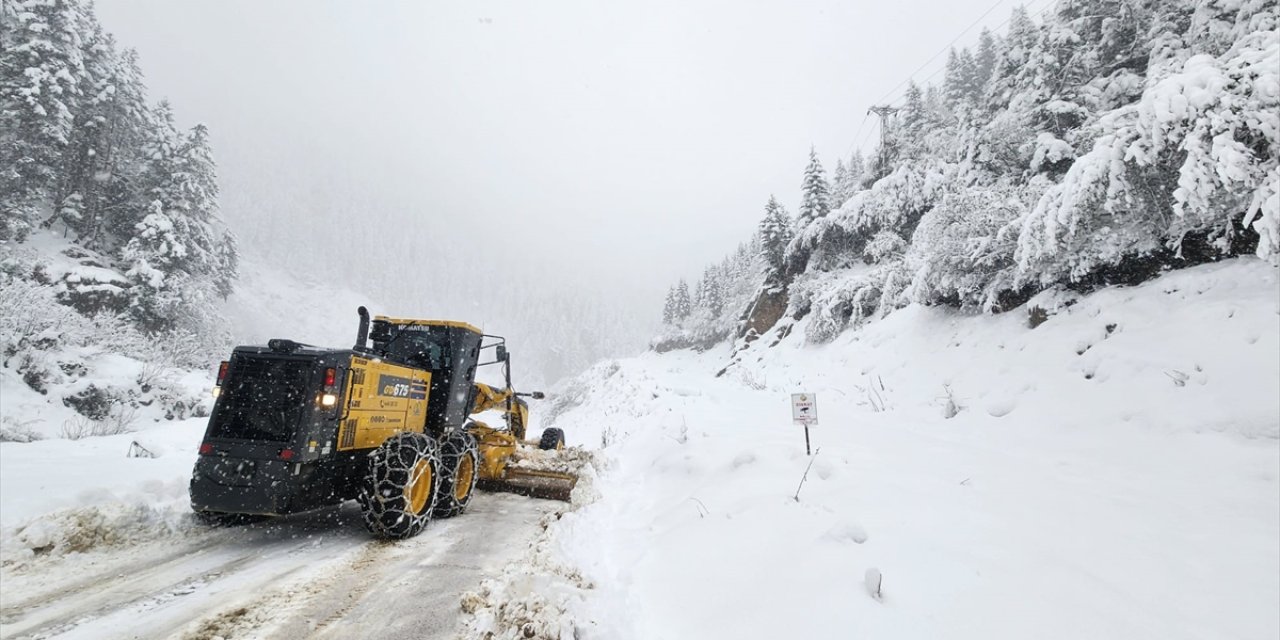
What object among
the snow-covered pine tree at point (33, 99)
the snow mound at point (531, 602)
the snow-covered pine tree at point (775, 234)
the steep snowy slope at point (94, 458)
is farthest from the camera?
the snow-covered pine tree at point (775, 234)

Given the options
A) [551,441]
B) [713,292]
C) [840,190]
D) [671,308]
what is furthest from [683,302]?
[551,441]

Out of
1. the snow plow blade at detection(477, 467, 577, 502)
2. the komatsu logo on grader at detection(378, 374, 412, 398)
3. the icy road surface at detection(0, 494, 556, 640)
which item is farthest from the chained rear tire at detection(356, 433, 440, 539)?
the snow plow blade at detection(477, 467, 577, 502)

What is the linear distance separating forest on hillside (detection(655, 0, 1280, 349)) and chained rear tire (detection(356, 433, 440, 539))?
943cm

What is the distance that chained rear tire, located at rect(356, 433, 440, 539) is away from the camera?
528cm

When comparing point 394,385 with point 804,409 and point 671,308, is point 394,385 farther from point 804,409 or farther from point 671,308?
point 671,308

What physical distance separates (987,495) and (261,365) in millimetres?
7681

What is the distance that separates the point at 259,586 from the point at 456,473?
2519 millimetres

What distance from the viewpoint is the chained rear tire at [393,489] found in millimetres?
5281

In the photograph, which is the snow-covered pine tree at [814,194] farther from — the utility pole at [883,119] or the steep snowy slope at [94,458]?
the steep snowy slope at [94,458]

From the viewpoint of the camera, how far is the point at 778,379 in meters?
17.8

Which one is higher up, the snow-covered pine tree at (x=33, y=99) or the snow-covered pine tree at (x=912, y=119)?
the snow-covered pine tree at (x=912, y=119)

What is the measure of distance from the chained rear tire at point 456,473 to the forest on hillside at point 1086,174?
30.9ft

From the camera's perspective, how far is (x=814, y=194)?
31.7 meters

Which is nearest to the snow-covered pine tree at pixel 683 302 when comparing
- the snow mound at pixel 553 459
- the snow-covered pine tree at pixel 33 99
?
the snow-covered pine tree at pixel 33 99
